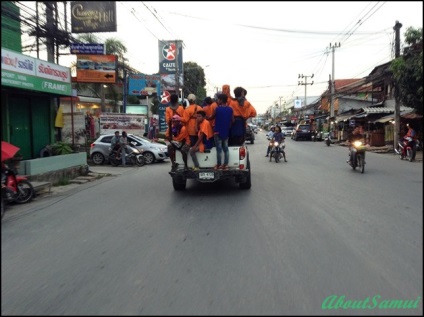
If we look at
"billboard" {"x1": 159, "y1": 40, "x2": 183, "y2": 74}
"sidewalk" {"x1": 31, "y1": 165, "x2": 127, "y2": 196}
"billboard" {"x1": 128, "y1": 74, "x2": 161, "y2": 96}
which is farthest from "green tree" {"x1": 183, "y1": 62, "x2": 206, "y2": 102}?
"sidewalk" {"x1": 31, "y1": 165, "x2": 127, "y2": 196}

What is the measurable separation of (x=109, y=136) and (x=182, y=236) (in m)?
14.5

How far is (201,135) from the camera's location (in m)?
8.91

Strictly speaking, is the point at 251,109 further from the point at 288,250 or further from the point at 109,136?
the point at 109,136

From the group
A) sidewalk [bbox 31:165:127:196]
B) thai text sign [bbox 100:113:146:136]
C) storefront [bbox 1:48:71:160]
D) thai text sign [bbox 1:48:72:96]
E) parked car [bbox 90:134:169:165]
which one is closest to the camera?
thai text sign [bbox 1:48:72:96]

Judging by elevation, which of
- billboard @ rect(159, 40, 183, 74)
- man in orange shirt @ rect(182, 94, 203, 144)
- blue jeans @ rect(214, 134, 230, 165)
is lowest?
blue jeans @ rect(214, 134, 230, 165)

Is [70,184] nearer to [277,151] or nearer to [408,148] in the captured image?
[277,151]

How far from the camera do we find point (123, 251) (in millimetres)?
5012

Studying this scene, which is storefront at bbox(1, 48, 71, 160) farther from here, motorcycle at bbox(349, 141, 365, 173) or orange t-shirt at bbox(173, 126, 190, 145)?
motorcycle at bbox(349, 141, 365, 173)

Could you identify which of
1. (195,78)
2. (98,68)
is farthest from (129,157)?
(195,78)

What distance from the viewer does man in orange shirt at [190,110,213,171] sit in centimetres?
884

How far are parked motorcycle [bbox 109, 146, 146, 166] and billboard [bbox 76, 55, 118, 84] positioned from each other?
4.64 metres

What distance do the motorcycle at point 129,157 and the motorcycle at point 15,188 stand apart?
8.49m

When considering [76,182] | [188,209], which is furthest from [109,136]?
[188,209]

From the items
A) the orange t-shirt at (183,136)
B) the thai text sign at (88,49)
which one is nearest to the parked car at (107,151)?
the thai text sign at (88,49)
